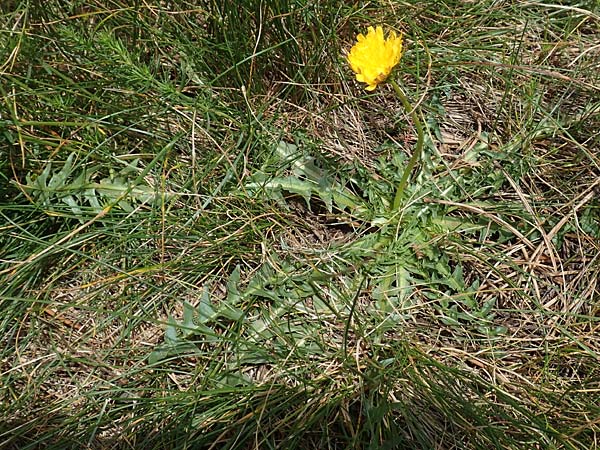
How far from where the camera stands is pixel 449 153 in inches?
69.5

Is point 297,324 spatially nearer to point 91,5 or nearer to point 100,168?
point 100,168

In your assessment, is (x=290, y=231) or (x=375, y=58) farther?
(x=290, y=231)

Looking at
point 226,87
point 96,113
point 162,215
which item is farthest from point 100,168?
point 226,87

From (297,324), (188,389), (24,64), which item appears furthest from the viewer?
(24,64)

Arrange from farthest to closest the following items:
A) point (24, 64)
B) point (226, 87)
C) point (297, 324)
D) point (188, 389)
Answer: point (226, 87) → point (24, 64) → point (297, 324) → point (188, 389)

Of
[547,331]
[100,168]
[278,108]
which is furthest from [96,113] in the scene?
[547,331]

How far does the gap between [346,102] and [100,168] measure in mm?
694

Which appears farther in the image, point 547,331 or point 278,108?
point 278,108

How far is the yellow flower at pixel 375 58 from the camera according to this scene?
1.35 meters

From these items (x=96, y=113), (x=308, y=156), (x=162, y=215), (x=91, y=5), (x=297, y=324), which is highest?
(x=91, y=5)

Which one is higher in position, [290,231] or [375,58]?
[375,58]

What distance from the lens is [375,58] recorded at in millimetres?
Result: 1396

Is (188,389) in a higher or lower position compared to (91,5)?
lower

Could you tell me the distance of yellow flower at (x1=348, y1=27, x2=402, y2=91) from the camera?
53.2 inches
